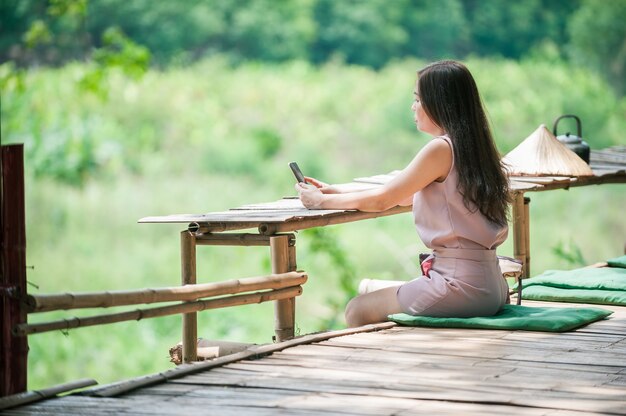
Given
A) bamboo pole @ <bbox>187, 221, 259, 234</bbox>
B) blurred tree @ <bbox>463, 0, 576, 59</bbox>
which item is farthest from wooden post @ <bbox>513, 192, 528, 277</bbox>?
blurred tree @ <bbox>463, 0, 576, 59</bbox>

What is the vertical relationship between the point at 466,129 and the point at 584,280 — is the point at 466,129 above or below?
above

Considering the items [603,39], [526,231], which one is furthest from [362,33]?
[526,231]

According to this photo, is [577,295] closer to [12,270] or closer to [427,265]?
[427,265]

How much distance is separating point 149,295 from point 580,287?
1.99 meters

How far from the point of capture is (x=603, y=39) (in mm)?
17797

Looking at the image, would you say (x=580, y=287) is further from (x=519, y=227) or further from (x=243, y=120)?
(x=243, y=120)

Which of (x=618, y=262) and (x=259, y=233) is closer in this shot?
(x=259, y=233)

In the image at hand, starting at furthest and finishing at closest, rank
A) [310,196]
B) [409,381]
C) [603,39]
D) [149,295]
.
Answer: [603,39] → [310,196] → [149,295] → [409,381]

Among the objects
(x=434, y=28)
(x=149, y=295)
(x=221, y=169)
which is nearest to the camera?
(x=149, y=295)

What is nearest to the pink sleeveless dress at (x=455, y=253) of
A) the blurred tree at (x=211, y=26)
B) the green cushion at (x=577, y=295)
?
the green cushion at (x=577, y=295)

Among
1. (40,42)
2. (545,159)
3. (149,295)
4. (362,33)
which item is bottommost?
(149,295)

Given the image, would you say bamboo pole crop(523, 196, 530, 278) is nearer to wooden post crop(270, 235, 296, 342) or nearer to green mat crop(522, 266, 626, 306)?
green mat crop(522, 266, 626, 306)

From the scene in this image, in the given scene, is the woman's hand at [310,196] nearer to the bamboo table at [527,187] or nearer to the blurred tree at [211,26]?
the bamboo table at [527,187]

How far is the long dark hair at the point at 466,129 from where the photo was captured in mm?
3455
